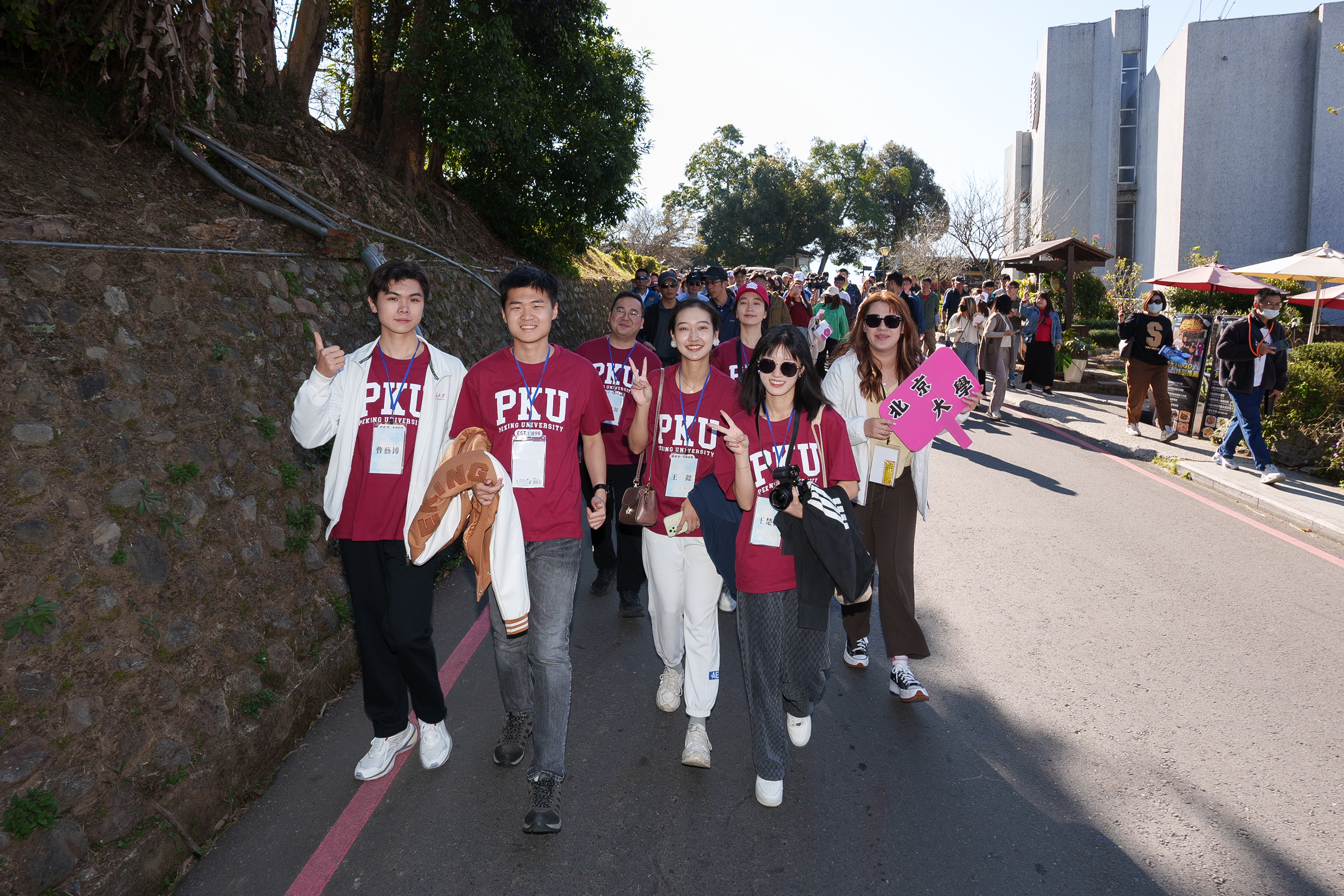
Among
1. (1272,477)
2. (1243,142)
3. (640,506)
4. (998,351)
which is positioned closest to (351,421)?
(640,506)

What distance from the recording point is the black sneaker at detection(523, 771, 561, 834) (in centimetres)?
322

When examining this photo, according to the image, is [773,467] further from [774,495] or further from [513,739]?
[513,739]

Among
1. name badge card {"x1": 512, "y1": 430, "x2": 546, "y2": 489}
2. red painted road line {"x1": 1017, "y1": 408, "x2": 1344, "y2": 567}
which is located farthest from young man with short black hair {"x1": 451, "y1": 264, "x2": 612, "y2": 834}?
red painted road line {"x1": 1017, "y1": 408, "x2": 1344, "y2": 567}

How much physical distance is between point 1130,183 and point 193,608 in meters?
38.0

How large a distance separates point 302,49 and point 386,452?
11.4 m

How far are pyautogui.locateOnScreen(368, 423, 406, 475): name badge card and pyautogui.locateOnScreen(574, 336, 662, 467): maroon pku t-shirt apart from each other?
187cm

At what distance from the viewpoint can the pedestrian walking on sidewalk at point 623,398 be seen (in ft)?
17.4

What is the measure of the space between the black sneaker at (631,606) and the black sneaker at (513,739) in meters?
1.75

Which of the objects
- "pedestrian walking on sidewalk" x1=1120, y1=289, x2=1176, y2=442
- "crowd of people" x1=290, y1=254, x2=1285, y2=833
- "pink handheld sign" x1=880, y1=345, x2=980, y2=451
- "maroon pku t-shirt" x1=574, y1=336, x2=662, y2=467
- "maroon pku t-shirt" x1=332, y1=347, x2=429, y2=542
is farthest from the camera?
"pedestrian walking on sidewalk" x1=1120, y1=289, x2=1176, y2=442

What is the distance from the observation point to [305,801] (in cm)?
347

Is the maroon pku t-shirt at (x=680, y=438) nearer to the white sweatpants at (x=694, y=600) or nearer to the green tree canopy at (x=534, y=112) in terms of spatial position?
the white sweatpants at (x=694, y=600)

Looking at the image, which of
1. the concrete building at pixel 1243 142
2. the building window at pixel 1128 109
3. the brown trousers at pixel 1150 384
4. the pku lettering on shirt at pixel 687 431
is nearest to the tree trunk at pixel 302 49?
the pku lettering on shirt at pixel 687 431

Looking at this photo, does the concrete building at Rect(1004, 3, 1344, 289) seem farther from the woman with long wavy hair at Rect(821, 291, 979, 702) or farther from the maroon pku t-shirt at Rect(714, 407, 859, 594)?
the maroon pku t-shirt at Rect(714, 407, 859, 594)

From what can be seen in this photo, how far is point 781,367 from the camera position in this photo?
3.43 m
